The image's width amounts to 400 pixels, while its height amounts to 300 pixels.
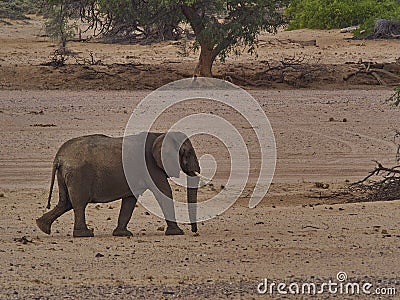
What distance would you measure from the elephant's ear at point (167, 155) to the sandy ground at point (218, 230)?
2.01 ft

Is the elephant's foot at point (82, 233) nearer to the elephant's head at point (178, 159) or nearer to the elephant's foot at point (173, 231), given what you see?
the elephant's foot at point (173, 231)

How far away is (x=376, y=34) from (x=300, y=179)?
21538 millimetres

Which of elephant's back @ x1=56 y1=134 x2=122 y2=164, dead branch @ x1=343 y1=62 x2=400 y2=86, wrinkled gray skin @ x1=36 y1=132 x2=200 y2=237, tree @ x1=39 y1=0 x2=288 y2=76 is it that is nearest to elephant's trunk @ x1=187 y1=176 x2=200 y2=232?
wrinkled gray skin @ x1=36 y1=132 x2=200 y2=237

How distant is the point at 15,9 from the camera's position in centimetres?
4719

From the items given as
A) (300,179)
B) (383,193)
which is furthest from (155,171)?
(300,179)

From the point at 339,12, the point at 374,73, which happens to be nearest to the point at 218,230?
the point at 374,73

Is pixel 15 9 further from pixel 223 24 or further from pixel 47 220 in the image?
pixel 47 220

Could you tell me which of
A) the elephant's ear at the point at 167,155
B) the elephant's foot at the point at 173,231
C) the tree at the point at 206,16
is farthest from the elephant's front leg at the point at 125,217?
the tree at the point at 206,16

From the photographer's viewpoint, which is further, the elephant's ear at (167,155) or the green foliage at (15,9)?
the green foliage at (15,9)

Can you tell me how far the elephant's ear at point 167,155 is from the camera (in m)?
9.41

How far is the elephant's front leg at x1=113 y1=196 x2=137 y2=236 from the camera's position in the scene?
935cm

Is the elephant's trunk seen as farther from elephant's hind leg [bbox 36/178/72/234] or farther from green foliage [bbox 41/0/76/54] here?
green foliage [bbox 41/0/76/54]

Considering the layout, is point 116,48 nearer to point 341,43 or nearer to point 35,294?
point 341,43

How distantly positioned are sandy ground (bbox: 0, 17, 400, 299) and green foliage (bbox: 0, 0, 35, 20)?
25.3 metres
